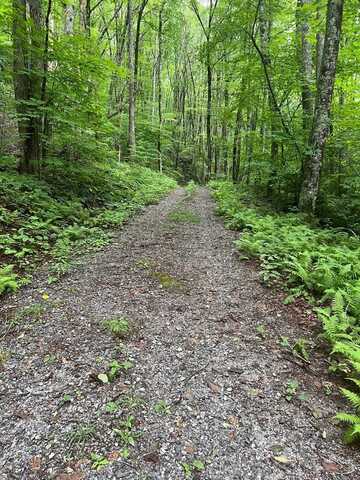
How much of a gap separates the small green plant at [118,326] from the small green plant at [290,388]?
1761 mm

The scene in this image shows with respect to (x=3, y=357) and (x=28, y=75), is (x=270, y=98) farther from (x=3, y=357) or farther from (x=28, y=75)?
(x=3, y=357)

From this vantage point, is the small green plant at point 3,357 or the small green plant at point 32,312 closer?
the small green plant at point 3,357

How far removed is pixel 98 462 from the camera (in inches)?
81.0

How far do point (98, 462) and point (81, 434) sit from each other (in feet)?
0.90

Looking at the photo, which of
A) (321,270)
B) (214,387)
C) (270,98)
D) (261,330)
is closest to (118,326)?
(214,387)

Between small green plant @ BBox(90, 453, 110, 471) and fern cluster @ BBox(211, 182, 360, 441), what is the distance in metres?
1.74

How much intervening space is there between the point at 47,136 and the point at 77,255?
3.65m

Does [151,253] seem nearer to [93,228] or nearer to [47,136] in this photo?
[93,228]

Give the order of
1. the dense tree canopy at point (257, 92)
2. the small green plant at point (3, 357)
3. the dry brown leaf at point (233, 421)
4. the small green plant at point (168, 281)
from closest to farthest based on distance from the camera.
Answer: the dry brown leaf at point (233, 421) < the small green plant at point (3, 357) < the small green plant at point (168, 281) < the dense tree canopy at point (257, 92)

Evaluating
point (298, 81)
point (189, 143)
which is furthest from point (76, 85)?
point (189, 143)

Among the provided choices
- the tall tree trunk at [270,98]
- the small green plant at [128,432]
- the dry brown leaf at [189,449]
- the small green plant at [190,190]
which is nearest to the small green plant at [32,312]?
the small green plant at [128,432]

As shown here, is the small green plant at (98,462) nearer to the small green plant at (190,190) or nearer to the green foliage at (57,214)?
the green foliage at (57,214)

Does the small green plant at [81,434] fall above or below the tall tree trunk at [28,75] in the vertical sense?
below

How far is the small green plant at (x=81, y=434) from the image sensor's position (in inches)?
86.5
